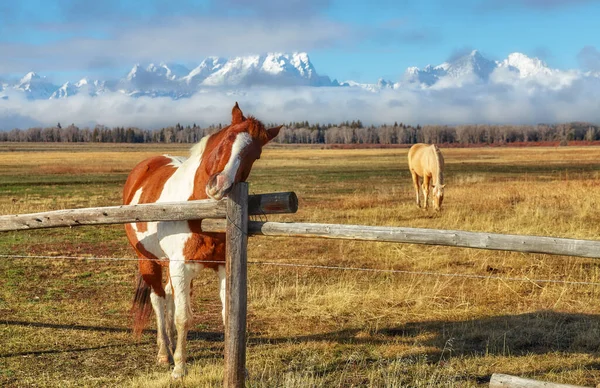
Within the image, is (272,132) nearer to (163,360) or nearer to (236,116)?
(236,116)

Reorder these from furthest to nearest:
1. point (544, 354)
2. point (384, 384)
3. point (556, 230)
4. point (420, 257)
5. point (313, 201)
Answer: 1. point (313, 201)
2. point (556, 230)
3. point (420, 257)
4. point (544, 354)
5. point (384, 384)

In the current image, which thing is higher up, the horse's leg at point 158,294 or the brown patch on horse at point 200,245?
the brown patch on horse at point 200,245

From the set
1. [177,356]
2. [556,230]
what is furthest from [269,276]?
[556,230]

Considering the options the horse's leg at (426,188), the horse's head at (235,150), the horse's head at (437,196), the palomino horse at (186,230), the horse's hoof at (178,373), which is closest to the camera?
the horse's head at (235,150)

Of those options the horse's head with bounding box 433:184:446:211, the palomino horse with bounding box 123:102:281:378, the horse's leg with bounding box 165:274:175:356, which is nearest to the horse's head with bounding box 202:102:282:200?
the palomino horse with bounding box 123:102:281:378

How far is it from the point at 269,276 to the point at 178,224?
5.10 m

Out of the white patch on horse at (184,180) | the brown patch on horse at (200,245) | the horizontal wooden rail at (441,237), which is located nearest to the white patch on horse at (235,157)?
the horizontal wooden rail at (441,237)

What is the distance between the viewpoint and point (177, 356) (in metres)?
5.82

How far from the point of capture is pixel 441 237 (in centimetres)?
492

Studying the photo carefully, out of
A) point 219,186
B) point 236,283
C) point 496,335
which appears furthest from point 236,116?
point 496,335

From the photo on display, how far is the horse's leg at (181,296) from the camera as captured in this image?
5.64 metres

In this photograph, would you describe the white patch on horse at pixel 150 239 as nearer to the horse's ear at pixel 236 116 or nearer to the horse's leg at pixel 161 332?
the horse's leg at pixel 161 332

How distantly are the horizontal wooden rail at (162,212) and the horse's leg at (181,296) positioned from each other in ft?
2.02

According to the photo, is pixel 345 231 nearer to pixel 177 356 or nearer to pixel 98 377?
pixel 177 356
